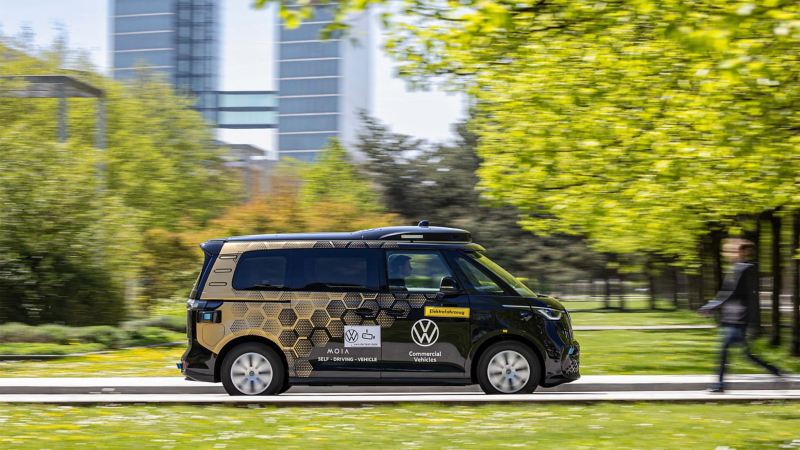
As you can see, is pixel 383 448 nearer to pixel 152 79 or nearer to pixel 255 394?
pixel 255 394

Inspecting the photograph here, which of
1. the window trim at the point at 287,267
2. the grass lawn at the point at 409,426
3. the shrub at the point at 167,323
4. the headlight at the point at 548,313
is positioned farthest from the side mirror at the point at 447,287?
the shrub at the point at 167,323

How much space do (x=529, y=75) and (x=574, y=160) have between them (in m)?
2.20

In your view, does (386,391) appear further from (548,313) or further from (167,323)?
(167,323)

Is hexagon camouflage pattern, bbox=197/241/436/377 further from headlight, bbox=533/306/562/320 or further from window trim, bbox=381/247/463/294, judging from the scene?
headlight, bbox=533/306/562/320

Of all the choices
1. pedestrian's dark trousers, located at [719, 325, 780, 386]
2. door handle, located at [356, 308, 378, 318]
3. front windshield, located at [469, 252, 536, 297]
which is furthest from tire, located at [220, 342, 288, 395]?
pedestrian's dark trousers, located at [719, 325, 780, 386]

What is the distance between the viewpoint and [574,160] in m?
18.8

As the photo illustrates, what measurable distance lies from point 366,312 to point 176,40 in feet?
528

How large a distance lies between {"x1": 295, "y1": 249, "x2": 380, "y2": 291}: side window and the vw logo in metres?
0.64

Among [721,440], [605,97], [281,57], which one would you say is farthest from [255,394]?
[281,57]

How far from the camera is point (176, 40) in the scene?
16800cm

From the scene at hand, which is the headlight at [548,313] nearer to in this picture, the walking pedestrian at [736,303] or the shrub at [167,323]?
the walking pedestrian at [736,303]

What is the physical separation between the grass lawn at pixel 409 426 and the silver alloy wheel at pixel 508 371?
35.6 inches

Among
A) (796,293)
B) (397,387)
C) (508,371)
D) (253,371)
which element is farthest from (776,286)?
(253,371)

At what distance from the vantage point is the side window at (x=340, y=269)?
1301 centimetres
